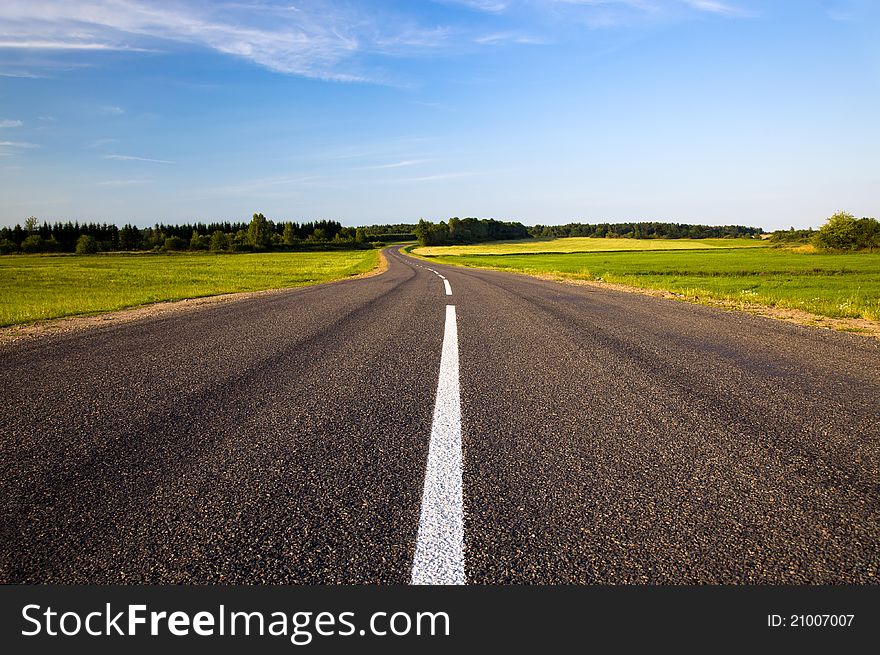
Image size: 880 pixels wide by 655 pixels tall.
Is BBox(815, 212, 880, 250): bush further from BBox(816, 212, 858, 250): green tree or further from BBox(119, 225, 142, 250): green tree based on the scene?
BBox(119, 225, 142, 250): green tree

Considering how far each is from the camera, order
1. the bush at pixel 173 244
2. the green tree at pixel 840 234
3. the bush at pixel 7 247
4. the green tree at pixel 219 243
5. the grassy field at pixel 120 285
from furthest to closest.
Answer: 1. the bush at pixel 173 244
2. the green tree at pixel 219 243
3. the bush at pixel 7 247
4. the green tree at pixel 840 234
5. the grassy field at pixel 120 285

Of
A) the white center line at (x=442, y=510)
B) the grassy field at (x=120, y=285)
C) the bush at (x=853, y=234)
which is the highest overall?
the bush at (x=853, y=234)

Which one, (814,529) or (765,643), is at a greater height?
(814,529)

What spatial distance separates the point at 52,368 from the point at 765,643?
20.3 feet

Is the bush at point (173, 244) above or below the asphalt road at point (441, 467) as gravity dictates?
above

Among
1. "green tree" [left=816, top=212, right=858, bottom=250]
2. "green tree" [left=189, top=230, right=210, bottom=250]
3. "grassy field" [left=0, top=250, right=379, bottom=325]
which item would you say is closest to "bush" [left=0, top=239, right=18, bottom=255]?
"green tree" [left=189, top=230, right=210, bottom=250]

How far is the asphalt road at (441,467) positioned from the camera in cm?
180

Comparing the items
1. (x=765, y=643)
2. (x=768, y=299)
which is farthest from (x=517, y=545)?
(x=768, y=299)

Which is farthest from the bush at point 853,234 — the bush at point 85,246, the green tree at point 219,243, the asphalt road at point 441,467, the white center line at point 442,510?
the bush at point 85,246

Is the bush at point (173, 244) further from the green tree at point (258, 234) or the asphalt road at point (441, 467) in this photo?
the asphalt road at point (441, 467)

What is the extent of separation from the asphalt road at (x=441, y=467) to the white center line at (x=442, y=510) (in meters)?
0.01

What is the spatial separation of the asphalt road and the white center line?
12mm

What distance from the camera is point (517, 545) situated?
6.13 ft

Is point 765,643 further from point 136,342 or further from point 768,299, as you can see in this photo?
point 768,299
